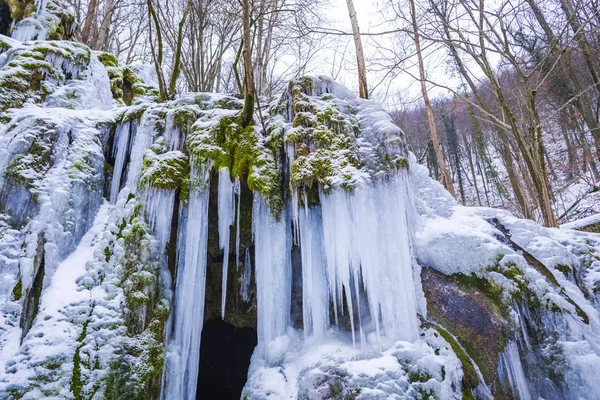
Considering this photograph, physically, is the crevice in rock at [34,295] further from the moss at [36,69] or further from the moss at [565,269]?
the moss at [565,269]

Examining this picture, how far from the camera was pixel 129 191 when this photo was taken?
461 cm

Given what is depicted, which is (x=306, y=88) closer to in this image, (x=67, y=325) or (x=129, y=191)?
(x=129, y=191)

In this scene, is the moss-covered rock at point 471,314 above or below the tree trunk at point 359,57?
below

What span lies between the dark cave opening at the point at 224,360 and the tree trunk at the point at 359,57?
4.64m

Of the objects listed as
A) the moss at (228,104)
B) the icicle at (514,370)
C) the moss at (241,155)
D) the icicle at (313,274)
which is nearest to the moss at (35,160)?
the moss at (241,155)

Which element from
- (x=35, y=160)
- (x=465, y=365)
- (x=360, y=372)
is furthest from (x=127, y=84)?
(x=465, y=365)

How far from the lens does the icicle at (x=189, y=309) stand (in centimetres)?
372

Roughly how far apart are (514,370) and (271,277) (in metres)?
2.83

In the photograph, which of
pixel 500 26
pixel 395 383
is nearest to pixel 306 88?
pixel 500 26

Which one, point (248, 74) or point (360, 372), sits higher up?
point (248, 74)

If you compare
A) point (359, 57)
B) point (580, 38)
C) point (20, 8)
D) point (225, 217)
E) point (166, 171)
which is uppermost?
point (20, 8)

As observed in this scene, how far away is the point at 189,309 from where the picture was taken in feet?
12.8

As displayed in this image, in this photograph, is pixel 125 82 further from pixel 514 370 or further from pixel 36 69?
pixel 514 370

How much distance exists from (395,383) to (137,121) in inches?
197
